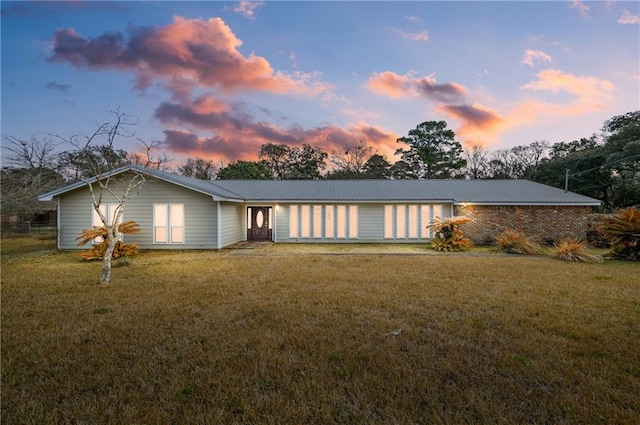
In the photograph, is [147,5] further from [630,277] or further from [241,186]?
[630,277]

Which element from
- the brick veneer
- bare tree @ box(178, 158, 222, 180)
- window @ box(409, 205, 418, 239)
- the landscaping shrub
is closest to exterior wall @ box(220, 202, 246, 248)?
window @ box(409, 205, 418, 239)

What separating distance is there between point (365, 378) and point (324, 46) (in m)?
13.7

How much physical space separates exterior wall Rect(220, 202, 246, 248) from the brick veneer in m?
11.3

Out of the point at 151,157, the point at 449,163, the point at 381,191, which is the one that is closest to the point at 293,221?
the point at 381,191

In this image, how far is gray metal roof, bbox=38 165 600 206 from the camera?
45.7ft

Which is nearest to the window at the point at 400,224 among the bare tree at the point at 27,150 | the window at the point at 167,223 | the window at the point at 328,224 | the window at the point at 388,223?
the window at the point at 388,223

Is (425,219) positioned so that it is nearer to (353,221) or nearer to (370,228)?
(370,228)

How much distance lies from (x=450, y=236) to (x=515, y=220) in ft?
14.4

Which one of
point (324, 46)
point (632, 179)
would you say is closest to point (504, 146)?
point (632, 179)

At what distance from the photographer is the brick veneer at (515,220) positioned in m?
14.9

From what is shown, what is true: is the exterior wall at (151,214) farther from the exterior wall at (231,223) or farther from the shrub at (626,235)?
the shrub at (626,235)

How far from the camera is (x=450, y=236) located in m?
13.2

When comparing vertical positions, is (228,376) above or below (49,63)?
below

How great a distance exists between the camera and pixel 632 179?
20.7 m
